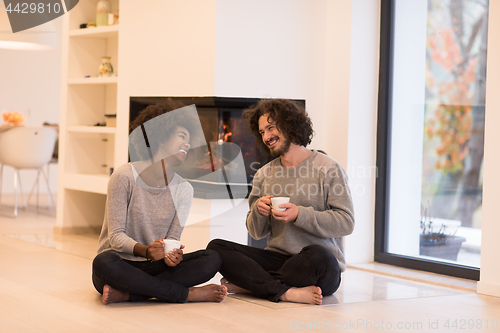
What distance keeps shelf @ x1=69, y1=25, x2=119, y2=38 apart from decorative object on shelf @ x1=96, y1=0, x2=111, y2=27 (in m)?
0.07

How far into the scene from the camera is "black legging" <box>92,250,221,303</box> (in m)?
2.30

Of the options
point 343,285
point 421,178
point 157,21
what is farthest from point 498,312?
point 157,21

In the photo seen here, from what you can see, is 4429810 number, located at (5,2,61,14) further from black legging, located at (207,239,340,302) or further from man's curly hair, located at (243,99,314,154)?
black legging, located at (207,239,340,302)

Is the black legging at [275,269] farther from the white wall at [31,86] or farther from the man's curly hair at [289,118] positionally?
the white wall at [31,86]

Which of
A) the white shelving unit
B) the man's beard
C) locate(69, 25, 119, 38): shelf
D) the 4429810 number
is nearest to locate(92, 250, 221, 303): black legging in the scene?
the man's beard

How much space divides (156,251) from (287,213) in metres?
0.54

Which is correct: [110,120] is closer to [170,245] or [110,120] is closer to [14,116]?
[14,116]

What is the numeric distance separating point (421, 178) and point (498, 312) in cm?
116

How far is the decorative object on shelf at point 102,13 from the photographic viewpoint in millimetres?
4348

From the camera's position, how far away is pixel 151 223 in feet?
7.96

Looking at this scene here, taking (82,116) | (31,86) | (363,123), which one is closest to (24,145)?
(82,116)

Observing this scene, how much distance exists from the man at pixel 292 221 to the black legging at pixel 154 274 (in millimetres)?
126

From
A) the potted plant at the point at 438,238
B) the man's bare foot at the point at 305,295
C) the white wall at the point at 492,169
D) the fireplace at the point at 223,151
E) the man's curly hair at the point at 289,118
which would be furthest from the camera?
the fireplace at the point at 223,151

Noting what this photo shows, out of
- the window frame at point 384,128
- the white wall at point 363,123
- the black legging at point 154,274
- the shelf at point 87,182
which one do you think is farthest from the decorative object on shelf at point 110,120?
the black legging at point 154,274
